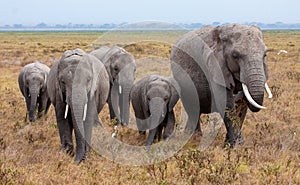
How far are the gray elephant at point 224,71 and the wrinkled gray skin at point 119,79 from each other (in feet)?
7.48

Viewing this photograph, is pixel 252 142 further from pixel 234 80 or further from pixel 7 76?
pixel 7 76

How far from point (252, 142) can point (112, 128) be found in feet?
9.70

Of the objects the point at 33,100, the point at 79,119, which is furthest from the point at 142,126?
the point at 33,100

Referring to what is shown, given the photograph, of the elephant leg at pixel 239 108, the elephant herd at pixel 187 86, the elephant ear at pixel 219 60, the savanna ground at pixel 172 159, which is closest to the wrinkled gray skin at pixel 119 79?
the savanna ground at pixel 172 159

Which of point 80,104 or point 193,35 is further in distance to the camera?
point 193,35

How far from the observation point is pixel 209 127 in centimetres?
877

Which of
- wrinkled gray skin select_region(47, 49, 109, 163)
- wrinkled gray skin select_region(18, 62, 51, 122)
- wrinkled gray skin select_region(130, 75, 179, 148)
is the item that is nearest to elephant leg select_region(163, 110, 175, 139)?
wrinkled gray skin select_region(130, 75, 179, 148)

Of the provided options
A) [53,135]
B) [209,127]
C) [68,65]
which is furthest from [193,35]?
[53,135]

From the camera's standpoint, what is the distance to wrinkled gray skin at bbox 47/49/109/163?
6.05 metres

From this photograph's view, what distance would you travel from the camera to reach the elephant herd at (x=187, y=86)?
20.1 feet

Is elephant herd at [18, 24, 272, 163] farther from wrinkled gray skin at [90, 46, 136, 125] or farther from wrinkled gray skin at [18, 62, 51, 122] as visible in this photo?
wrinkled gray skin at [18, 62, 51, 122]

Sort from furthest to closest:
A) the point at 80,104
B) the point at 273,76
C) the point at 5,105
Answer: the point at 273,76
the point at 5,105
the point at 80,104

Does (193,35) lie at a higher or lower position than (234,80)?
higher

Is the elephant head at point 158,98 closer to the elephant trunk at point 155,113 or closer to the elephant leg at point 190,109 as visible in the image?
the elephant trunk at point 155,113
